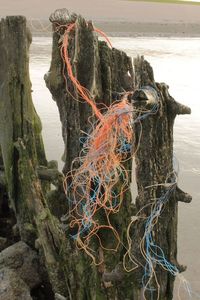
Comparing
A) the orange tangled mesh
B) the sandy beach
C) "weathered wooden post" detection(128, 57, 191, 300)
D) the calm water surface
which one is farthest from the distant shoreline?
"weathered wooden post" detection(128, 57, 191, 300)

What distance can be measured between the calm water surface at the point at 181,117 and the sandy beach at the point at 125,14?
15.1 feet

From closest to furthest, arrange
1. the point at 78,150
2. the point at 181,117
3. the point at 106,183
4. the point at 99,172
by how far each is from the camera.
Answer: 1. the point at 99,172
2. the point at 106,183
3. the point at 78,150
4. the point at 181,117

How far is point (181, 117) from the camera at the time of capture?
12.0 meters

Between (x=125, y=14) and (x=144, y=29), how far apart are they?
7001 mm

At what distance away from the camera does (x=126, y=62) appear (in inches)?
165

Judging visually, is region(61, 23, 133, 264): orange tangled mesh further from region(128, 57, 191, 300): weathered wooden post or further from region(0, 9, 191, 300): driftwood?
region(128, 57, 191, 300): weathered wooden post

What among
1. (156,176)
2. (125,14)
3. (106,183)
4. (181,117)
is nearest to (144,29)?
(125,14)

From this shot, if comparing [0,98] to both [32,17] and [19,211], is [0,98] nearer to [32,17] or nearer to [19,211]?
[19,211]

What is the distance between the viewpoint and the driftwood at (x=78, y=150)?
11.8 feet

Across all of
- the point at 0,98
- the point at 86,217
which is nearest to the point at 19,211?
the point at 0,98

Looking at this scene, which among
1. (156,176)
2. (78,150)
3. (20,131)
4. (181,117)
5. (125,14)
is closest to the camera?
(156,176)

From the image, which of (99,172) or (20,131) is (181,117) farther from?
(99,172)

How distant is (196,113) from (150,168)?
9.01 m

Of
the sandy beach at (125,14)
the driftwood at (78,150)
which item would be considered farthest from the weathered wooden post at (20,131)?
the sandy beach at (125,14)
